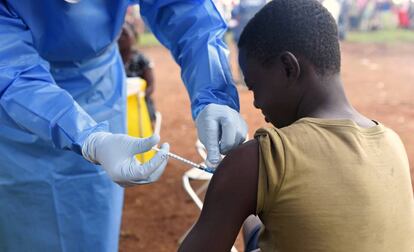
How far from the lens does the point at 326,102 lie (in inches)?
51.0

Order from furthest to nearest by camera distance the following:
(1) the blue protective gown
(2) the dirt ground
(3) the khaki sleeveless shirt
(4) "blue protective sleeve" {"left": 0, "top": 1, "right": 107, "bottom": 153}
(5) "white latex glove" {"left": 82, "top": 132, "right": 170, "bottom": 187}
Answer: (2) the dirt ground
(1) the blue protective gown
(4) "blue protective sleeve" {"left": 0, "top": 1, "right": 107, "bottom": 153}
(5) "white latex glove" {"left": 82, "top": 132, "right": 170, "bottom": 187}
(3) the khaki sleeveless shirt

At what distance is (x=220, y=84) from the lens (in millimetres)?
1678

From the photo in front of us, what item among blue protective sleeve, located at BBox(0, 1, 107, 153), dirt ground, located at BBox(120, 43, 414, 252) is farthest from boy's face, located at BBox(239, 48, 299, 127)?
dirt ground, located at BBox(120, 43, 414, 252)


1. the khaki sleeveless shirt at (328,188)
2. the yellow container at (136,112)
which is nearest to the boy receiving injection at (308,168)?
the khaki sleeveless shirt at (328,188)

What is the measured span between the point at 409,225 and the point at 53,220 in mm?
1125

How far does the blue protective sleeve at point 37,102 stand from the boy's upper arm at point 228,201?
0.38 meters

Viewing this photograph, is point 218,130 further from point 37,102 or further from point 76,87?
point 76,87

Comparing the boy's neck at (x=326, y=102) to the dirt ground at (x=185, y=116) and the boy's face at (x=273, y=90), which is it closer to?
the boy's face at (x=273, y=90)

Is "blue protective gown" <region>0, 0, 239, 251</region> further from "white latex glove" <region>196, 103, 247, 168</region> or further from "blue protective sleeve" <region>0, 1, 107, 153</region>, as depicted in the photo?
"white latex glove" <region>196, 103, 247, 168</region>

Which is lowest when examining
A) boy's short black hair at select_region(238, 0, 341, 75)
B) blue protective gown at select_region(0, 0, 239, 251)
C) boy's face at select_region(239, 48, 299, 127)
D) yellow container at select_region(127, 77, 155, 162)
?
yellow container at select_region(127, 77, 155, 162)

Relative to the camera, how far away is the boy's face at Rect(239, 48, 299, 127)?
1.32m

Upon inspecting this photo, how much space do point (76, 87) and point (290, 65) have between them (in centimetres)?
82

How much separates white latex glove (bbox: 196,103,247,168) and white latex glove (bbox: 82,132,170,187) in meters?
0.15

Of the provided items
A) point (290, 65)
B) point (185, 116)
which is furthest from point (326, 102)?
point (185, 116)
